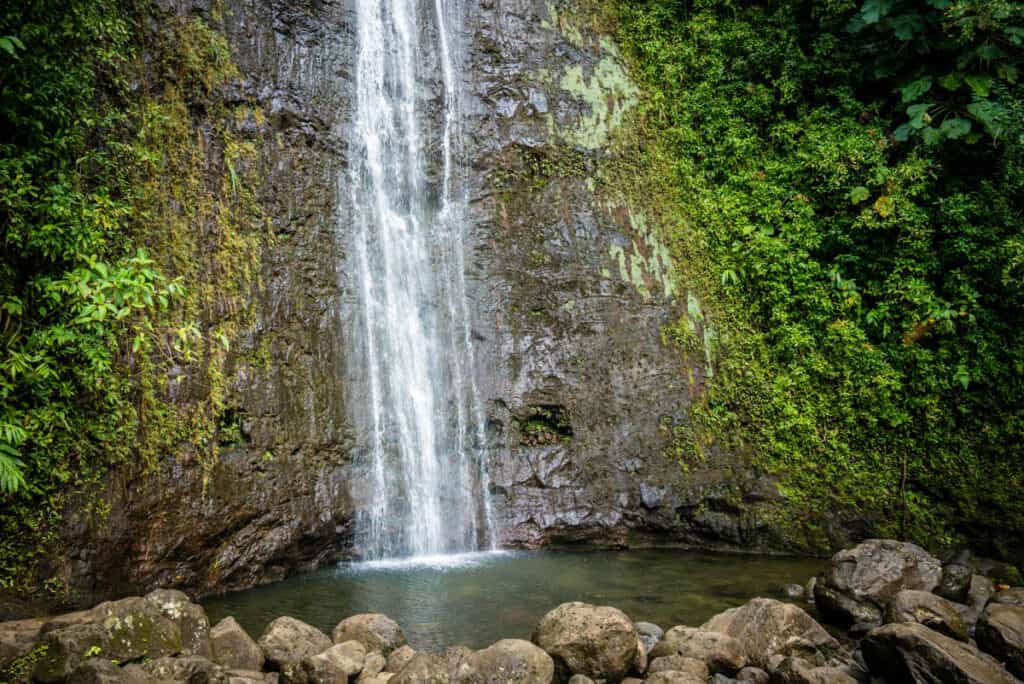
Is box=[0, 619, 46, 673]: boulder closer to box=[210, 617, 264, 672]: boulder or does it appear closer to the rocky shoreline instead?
the rocky shoreline

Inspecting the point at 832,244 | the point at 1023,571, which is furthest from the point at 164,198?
the point at 1023,571

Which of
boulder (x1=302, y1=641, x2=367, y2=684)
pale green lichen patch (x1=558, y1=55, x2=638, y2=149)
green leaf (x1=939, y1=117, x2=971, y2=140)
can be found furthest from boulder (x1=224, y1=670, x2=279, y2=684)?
green leaf (x1=939, y1=117, x2=971, y2=140)

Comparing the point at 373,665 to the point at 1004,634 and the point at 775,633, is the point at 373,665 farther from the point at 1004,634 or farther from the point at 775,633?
the point at 1004,634

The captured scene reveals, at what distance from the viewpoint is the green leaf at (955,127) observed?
7266mm

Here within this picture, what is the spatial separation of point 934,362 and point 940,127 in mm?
2776

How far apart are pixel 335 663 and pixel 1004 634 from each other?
417 cm

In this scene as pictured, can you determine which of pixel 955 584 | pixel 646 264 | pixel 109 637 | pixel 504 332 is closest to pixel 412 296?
pixel 504 332

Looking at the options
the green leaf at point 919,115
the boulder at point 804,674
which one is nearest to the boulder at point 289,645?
the boulder at point 804,674

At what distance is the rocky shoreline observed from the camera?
3568 mm

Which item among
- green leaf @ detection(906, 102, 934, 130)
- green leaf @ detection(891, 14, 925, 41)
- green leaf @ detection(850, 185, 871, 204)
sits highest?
green leaf @ detection(891, 14, 925, 41)

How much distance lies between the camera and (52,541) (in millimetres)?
4906

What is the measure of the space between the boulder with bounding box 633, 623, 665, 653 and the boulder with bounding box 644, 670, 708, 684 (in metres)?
0.67

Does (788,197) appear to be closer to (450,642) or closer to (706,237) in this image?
(706,237)

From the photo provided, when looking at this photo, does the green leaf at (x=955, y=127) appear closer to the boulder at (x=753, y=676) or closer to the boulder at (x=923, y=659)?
the boulder at (x=923, y=659)
